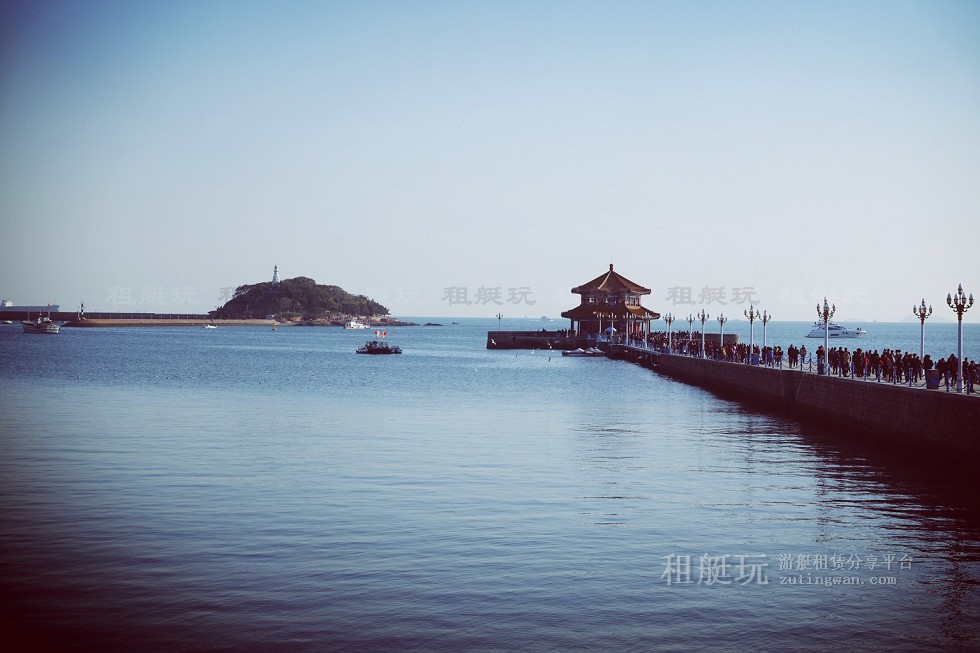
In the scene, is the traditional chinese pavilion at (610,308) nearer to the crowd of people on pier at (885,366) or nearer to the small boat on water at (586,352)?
the small boat on water at (586,352)

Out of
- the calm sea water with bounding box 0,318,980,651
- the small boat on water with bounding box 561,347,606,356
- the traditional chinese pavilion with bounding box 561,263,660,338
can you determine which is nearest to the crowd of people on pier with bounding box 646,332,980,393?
the calm sea water with bounding box 0,318,980,651

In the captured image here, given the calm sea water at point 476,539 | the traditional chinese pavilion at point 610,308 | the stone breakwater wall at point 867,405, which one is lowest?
the calm sea water at point 476,539

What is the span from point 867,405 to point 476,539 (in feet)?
73.8

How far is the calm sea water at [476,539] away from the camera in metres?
13.6

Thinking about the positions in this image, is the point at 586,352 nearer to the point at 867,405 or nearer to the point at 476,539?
the point at 867,405

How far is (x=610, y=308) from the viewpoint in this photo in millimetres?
127938

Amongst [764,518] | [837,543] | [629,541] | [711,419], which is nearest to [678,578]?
[629,541]

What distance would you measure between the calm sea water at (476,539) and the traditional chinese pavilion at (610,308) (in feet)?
284

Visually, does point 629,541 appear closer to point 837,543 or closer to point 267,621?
point 837,543

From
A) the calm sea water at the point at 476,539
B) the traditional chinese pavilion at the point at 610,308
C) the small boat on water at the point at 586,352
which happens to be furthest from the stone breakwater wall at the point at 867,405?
the traditional chinese pavilion at the point at 610,308

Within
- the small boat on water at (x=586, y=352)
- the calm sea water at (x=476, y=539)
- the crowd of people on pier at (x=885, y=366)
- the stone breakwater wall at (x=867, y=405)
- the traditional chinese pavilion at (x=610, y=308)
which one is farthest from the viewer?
the traditional chinese pavilion at (x=610, y=308)

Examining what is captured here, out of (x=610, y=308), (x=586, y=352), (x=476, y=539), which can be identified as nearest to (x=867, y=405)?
(x=476, y=539)

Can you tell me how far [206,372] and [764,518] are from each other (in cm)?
6551

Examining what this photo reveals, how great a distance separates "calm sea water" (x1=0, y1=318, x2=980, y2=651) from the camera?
44.8ft
